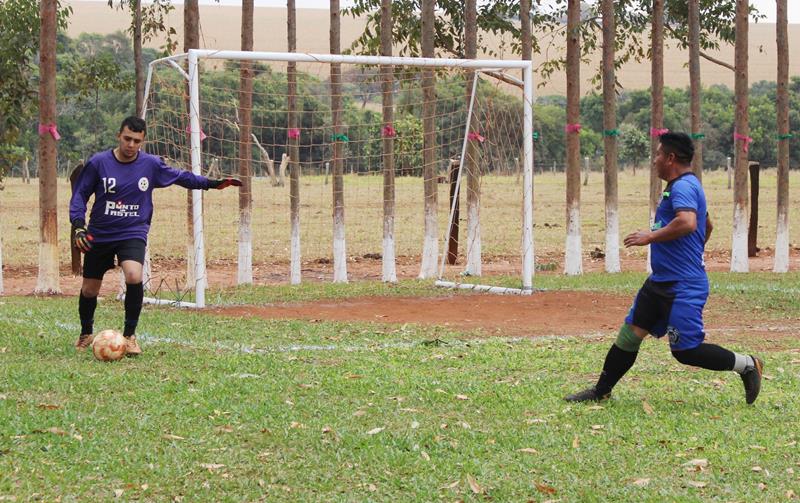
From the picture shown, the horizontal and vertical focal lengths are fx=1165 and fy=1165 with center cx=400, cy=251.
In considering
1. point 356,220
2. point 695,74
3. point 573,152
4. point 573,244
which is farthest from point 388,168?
point 356,220

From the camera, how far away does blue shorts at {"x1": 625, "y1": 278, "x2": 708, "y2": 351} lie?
24.7 ft

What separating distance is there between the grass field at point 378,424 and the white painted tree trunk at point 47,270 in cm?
496

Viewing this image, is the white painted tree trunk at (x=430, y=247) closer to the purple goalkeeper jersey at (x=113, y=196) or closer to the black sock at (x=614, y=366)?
the purple goalkeeper jersey at (x=113, y=196)

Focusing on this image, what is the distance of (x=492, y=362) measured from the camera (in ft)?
31.8

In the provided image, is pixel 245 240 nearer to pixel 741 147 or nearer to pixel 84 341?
pixel 84 341

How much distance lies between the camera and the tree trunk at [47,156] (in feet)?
50.9

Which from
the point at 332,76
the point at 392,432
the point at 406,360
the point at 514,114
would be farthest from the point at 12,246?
the point at 392,432

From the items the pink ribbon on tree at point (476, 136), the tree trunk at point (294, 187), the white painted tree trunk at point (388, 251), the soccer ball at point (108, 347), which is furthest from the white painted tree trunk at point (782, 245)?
the soccer ball at point (108, 347)

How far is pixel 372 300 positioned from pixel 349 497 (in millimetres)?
8851

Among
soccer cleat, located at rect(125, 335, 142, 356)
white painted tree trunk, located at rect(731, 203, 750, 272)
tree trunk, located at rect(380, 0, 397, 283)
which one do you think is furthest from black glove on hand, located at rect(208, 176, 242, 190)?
white painted tree trunk, located at rect(731, 203, 750, 272)

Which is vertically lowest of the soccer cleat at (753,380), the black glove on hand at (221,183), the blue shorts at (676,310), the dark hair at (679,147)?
the soccer cleat at (753,380)

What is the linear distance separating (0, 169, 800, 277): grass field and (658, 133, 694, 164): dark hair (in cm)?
1318

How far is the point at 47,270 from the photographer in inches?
622

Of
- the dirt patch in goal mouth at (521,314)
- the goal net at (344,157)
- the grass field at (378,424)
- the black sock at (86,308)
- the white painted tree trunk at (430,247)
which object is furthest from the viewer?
the white painted tree trunk at (430,247)
